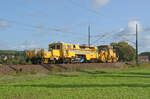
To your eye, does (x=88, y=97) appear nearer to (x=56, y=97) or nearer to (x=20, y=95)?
(x=56, y=97)

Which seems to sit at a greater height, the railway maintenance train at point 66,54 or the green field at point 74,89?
the railway maintenance train at point 66,54

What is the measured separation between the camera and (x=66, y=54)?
24.9m

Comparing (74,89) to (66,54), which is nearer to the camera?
(74,89)

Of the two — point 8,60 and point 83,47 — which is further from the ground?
point 83,47

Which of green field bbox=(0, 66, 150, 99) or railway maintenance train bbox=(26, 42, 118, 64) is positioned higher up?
railway maintenance train bbox=(26, 42, 118, 64)

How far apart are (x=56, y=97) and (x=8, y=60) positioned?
17.7 metres

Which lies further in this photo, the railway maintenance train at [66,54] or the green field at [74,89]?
the railway maintenance train at [66,54]

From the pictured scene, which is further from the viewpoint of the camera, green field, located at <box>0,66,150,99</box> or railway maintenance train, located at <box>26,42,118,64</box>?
railway maintenance train, located at <box>26,42,118,64</box>

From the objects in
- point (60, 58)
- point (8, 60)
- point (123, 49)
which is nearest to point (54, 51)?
point (60, 58)

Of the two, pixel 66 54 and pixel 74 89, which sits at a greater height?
pixel 66 54

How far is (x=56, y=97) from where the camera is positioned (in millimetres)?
6582

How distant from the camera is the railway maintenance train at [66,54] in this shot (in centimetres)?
2230

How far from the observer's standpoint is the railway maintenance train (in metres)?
22.3

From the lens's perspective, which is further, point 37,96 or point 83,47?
point 83,47
